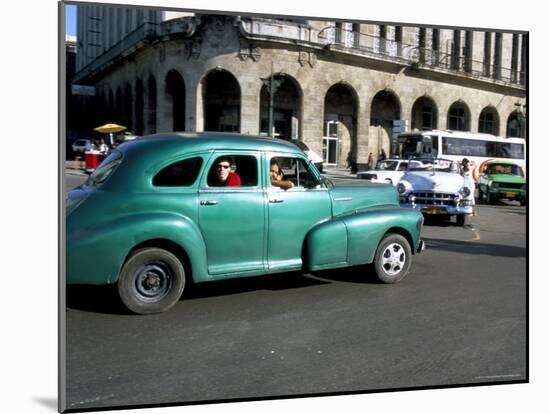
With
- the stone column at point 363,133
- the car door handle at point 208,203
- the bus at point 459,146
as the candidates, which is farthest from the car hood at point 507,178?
the car door handle at point 208,203

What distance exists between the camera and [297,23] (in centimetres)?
429

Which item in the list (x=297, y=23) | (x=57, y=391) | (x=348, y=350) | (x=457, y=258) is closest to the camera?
(x=57, y=391)

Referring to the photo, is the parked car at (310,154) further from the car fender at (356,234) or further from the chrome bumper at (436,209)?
the chrome bumper at (436,209)

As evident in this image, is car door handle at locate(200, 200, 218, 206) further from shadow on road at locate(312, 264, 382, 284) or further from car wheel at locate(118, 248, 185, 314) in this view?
shadow on road at locate(312, 264, 382, 284)

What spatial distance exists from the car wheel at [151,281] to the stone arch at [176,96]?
105 centimetres

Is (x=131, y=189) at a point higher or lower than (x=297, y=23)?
lower

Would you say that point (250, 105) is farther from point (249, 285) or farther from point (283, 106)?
point (249, 285)

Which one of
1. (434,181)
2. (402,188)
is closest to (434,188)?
(434,181)

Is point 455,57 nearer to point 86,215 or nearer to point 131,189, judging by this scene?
point 131,189

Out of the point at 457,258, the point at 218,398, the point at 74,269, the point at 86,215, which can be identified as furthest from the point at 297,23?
the point at 457,258

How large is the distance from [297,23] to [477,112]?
222cm

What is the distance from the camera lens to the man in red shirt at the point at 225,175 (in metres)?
4.60

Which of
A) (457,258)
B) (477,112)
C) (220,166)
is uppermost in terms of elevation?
(477,112)

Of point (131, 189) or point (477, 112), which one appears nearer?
point (131, 189)
